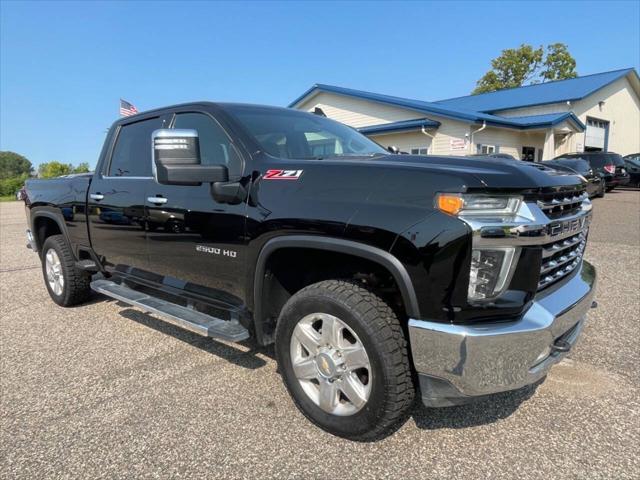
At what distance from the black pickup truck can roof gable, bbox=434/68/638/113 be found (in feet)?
74.6

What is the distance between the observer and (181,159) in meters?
2.67

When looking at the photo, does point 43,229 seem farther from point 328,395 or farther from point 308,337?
point 328,395

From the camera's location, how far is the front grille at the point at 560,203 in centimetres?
220

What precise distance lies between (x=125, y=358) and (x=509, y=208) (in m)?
3.02

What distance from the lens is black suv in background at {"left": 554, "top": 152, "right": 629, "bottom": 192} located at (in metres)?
16.5

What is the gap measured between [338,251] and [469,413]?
4.37 ft

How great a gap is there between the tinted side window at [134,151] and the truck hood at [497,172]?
225 centimetres

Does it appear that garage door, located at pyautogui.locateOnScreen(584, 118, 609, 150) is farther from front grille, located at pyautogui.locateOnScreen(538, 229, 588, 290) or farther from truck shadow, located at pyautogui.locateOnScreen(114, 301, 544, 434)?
truck shadow, located at pyautogui.locateOnScreen(114, 301, 544, 434)

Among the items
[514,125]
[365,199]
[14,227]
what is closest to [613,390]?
[365,199]

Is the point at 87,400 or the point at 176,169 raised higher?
the point at 176,169

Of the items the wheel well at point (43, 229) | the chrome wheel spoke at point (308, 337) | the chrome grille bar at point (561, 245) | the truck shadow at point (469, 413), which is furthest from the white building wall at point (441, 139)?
the chrome wheel spoke at point (308, 337)

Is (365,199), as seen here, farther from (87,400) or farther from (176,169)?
(87,400)

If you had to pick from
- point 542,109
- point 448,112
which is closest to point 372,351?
point 448,112

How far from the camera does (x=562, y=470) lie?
2189 mm
